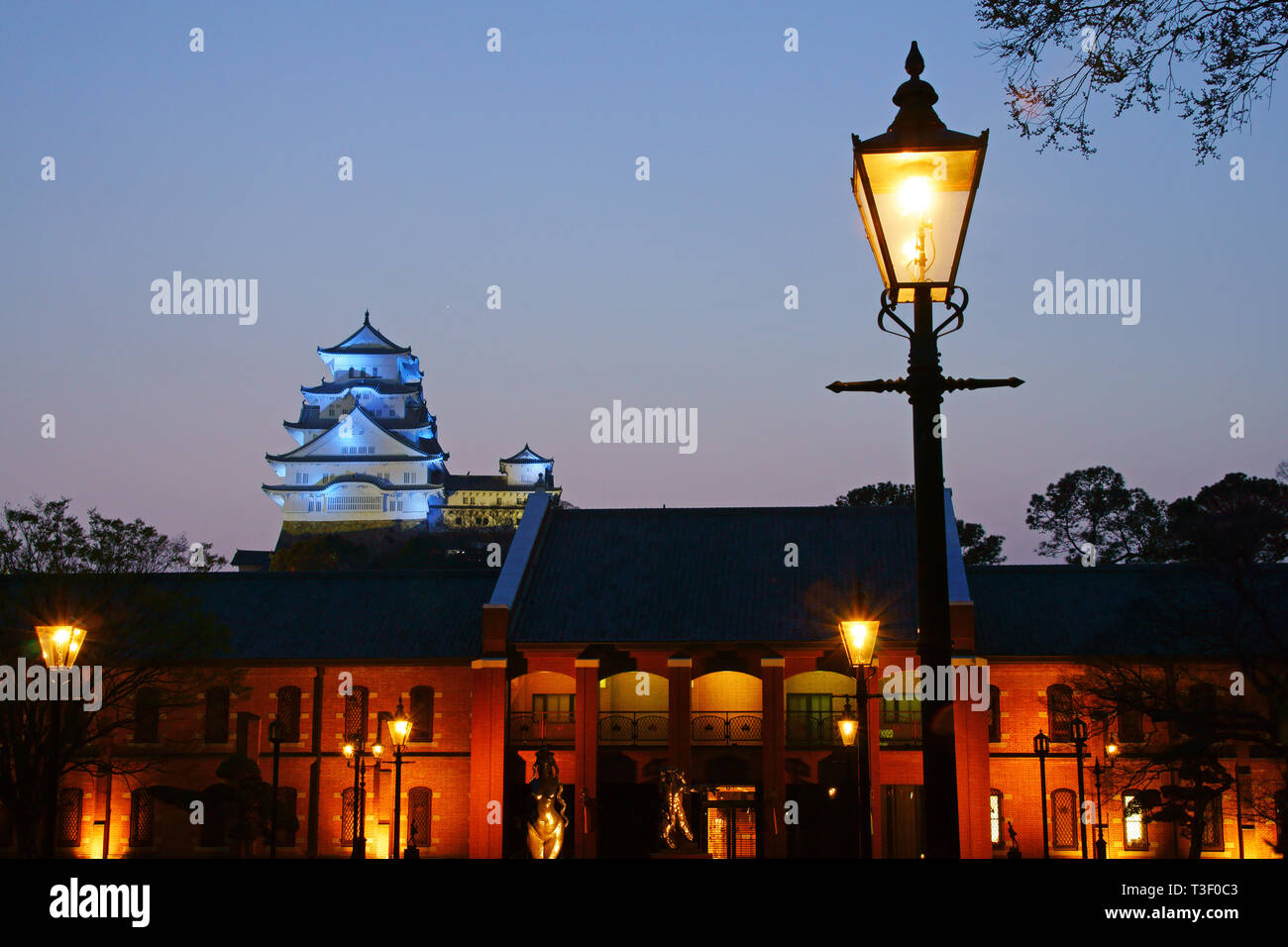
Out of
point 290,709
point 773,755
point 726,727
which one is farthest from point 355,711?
point 773,755

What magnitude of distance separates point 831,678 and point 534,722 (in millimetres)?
10002

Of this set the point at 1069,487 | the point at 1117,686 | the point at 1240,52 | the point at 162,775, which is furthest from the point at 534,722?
the point at 1069,487

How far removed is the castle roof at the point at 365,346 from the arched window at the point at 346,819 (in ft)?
350

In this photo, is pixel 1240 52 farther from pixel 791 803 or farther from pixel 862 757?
pixel 791 803

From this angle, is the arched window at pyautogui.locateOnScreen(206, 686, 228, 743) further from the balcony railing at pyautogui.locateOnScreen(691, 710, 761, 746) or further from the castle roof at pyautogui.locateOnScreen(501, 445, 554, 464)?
the castle roof at pyautogui.locateOnScreen(501, 445, 554, 464)

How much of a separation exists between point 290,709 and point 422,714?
4666mm

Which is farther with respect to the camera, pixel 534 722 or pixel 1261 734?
pixel 534 722

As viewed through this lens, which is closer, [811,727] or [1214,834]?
[1214,834]

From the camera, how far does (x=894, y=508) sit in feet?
162

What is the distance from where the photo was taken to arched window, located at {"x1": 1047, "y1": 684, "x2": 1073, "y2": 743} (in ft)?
145

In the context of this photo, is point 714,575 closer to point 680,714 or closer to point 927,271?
point 680,714

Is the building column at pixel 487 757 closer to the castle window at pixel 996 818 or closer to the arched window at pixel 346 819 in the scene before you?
the arched window at pixel 346 819

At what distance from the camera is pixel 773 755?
4262cm

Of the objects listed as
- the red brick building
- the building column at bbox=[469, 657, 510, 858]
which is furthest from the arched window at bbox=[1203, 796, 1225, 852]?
the building column at bbox=[469, 657, 510, 858]
